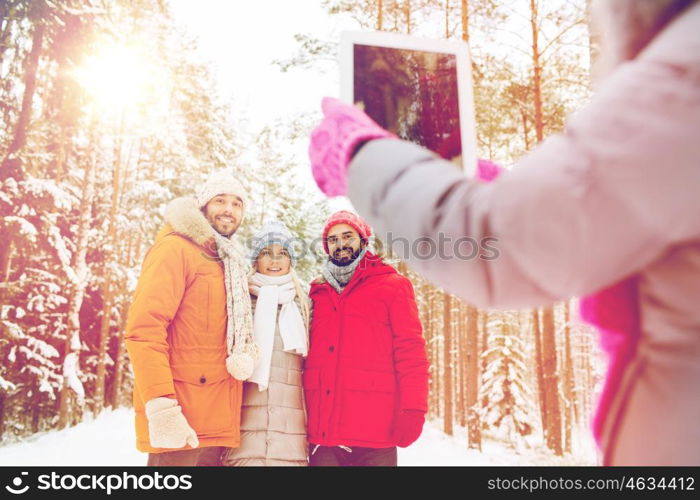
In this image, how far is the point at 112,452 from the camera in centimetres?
1030

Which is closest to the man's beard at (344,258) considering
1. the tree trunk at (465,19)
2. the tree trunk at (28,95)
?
the tree trunk at (28,95)

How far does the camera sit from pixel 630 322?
731 millimetres

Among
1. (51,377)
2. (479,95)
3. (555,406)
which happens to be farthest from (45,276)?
(555,406)

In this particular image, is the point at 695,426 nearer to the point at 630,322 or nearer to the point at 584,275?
the point at 630,322

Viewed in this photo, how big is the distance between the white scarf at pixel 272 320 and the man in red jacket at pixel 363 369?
0.18m

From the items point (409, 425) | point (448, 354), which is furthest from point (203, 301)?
point (448, 354)

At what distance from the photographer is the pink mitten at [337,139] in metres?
0.86

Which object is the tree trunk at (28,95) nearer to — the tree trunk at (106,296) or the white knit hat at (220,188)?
the tree trunk at (106,296)

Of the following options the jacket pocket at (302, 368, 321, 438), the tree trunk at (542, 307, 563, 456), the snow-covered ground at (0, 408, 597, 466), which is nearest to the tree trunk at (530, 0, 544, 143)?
the tree trunk at (542, 307, 563, 456)

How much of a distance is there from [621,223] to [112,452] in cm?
1166

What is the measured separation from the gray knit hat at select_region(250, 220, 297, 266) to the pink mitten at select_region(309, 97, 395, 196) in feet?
10.3

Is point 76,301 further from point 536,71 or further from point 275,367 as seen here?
point 536,71

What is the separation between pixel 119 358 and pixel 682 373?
18.1 metres

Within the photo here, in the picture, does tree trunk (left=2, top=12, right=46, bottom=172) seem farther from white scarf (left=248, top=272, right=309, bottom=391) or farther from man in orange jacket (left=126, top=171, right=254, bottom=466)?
white scarf (left=248, top=272, right=309, bottom=391)
